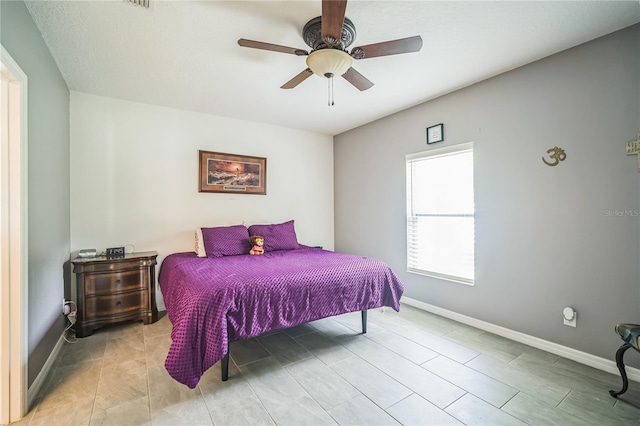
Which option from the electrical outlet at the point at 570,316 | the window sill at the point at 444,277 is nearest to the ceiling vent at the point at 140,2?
the window sill at the point at 444,277

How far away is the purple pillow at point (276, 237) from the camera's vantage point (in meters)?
3.64

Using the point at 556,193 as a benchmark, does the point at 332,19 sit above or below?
above

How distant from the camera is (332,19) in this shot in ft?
5.23

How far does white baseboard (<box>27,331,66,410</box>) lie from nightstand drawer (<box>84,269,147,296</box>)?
48cm

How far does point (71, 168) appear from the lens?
3041 millimetres

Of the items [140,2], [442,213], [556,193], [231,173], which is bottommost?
[442,213]

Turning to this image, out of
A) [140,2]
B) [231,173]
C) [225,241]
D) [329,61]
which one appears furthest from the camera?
[231,173]

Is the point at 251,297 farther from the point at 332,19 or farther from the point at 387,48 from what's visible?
the point at 387,48

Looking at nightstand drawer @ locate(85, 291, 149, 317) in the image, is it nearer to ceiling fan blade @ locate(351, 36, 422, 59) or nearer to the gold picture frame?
the gold picture frame

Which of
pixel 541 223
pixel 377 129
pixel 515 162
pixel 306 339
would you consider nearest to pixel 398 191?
pixel 377 129

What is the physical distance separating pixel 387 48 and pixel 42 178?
8.65 ft

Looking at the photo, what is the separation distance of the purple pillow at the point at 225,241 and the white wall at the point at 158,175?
49 cm

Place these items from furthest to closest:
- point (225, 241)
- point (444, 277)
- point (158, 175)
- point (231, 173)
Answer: point (231, 173) < point (158, 175) < point (225, 241) < point (444, 277)

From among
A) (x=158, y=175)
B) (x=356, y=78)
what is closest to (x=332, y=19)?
(x=356, y=78)
